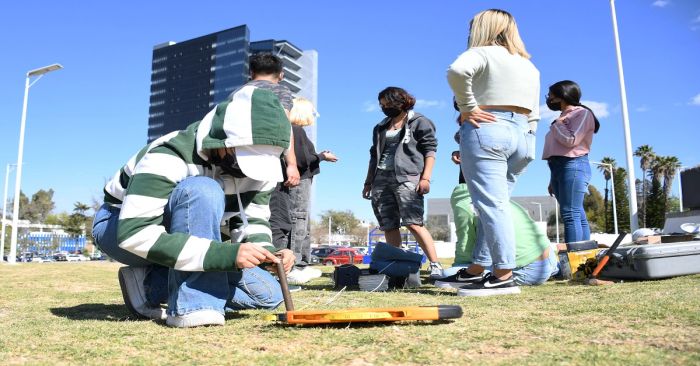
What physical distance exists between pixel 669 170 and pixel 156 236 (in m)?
56.5

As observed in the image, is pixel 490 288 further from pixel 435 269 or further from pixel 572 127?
pixel 572 127

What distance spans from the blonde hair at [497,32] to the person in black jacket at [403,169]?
4.33ft

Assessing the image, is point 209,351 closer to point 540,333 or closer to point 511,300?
point 540,333

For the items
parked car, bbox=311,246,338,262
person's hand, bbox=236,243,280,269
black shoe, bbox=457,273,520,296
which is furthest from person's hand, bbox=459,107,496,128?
parked car, bbox=311,246,338,262

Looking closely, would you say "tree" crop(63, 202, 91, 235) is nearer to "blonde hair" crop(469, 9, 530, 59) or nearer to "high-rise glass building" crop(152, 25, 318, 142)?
"high-rise glass building" crop(152, 25, 318, 142)

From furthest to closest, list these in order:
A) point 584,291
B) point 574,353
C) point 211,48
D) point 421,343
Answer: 1. point 211,48
2. point 584,291
3. point 421,343
4. point 574,353

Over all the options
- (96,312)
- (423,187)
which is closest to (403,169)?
(423,187)

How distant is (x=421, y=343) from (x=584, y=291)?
6.24ft

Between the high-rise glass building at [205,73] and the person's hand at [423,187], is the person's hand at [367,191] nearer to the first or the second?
the person's hand at [423,187]

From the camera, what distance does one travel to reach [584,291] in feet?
10.1

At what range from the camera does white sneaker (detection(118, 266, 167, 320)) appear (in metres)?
2.59

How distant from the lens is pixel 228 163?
2.39 m

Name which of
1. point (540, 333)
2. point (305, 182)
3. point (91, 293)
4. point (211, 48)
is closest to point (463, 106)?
point (540, 333)

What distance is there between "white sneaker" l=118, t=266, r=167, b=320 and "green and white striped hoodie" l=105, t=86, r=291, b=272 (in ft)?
1.64
